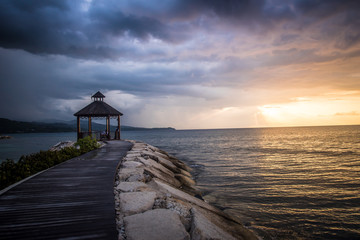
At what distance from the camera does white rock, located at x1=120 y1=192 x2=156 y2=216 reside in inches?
146

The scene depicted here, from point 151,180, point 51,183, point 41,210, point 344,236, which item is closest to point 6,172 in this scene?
point 51,183

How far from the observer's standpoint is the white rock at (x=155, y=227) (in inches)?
112

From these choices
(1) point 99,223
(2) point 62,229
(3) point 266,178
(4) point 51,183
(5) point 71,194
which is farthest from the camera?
(3) point 266,178

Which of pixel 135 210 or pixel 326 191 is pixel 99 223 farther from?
pixel 326 191

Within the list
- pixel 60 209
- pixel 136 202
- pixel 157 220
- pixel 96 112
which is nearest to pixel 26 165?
pixel 60 209

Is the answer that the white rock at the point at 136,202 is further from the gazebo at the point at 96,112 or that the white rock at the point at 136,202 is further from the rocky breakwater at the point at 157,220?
the gazebo at the point at 96,112

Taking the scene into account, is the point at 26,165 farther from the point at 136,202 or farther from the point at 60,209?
the point at 136,202

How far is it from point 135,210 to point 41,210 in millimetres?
1646

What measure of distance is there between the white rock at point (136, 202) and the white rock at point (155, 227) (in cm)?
26

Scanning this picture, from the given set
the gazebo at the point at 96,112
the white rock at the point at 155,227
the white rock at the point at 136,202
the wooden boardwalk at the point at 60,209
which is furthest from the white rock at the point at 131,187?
the gazebo at the point at 96,112

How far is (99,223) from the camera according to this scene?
3.06 meters

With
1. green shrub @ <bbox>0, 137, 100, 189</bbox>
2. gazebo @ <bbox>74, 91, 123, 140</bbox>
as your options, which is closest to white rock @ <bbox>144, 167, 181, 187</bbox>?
green shrub @ <bbox>0, 137, 100, 189</bbox>

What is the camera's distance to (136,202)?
159 inches

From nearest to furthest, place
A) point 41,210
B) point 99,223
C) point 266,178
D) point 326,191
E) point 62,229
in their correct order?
point 62,229
point 99,223
point 41,210
point 326,191
point 266,178
